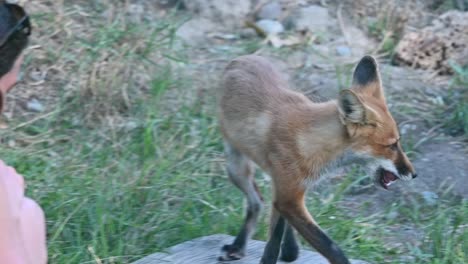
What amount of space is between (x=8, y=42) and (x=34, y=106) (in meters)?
4.31

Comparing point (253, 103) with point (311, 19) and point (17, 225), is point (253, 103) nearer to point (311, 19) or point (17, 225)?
point (17, 225)

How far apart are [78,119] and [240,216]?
1.81 m

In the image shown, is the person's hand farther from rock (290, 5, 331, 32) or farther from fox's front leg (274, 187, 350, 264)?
rock (290, 5, 331, 32)

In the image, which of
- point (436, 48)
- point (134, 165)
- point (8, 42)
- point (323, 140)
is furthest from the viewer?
point (436, 48)

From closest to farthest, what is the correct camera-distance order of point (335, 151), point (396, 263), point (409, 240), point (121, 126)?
point (335, 151) → point (396, 263) → point (409, 240) → point (121, 126)

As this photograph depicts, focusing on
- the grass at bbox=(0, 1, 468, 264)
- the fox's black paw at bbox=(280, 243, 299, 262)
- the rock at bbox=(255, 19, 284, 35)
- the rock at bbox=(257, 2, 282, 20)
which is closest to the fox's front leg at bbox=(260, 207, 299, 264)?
the fox's black paw at bbox=(280, 243, 299, 262)

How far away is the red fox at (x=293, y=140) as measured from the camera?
14.9ft

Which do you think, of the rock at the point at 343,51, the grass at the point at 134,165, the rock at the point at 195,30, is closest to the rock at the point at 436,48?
the rock at the point at 343,51

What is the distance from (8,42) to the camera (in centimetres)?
→ 273

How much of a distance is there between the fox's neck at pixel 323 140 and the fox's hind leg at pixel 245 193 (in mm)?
477

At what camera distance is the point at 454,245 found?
5422 millimetres

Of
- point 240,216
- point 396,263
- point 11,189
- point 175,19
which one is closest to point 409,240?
point 396,263

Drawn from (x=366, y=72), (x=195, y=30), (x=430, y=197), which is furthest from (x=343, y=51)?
(x=366, y=72)

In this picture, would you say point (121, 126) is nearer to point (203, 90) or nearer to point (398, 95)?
point (203, 90)
